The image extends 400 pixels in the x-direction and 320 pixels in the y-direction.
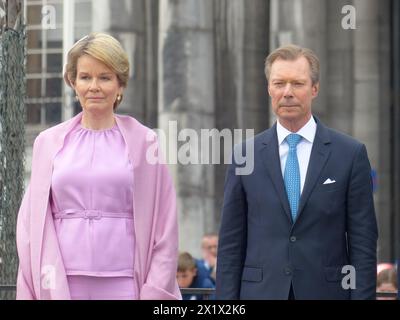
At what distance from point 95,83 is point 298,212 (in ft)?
4.24

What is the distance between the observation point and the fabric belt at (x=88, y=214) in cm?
740

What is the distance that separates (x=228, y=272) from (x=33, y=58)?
17.9 meters

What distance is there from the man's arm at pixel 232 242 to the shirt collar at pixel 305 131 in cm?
A: 33

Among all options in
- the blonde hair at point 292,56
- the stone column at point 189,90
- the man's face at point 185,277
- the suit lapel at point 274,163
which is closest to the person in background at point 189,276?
the man's face at point 185,277

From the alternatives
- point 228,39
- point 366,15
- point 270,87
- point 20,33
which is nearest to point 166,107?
point 228,39

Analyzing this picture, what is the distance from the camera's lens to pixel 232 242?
25.9ft

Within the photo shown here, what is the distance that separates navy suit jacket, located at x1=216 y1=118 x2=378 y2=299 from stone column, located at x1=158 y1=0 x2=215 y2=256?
14.6 meters

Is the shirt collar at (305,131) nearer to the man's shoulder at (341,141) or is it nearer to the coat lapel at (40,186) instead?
the man's shoulder at (341,141)

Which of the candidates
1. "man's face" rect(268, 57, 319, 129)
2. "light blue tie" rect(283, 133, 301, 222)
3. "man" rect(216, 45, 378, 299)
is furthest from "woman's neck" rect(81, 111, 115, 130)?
"light blue tie" rect(283, 133, 301, 222)

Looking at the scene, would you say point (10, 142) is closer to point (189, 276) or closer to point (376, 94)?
point (189, 276)

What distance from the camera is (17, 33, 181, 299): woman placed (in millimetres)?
7352

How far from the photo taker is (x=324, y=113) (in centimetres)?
2381

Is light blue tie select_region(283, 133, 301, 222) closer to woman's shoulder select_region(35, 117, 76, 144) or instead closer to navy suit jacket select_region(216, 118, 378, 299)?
navy suit jacket select_region(216, 118, 378, 299)

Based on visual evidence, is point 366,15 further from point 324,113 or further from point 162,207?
point 162,207
